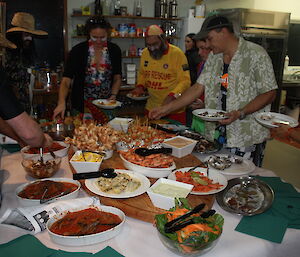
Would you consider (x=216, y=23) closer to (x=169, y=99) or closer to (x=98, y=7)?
(x=169, y=99)

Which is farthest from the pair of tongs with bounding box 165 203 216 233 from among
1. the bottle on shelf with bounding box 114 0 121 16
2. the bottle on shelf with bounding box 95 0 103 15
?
the bottle on shelf with bounding box 114 0 121 16

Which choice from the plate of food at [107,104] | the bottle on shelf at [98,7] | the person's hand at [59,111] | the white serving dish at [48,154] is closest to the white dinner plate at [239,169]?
the white serving dish at [48,154]

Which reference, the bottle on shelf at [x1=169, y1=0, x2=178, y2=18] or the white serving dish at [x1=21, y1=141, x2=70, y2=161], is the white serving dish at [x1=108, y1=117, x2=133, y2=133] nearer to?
the white serving dish at [x1=21, y1=141, x2=70, y2=161]

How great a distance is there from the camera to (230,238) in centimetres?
143

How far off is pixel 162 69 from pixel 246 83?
4.49 feet

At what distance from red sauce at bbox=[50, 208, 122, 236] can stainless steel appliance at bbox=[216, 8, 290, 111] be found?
18.2ft

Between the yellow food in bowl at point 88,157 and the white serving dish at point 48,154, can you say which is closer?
the yellow food in bowl at point 88,157

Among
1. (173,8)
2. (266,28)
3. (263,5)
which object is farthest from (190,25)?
(263,5)

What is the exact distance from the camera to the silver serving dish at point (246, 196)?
1.63 meters

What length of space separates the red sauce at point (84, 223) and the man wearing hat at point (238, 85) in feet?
4.50

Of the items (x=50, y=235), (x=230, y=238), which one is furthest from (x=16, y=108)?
(x=230, y=238)

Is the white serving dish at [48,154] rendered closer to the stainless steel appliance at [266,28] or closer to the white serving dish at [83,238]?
the white serving dish at [83,238]

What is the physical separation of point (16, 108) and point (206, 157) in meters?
1.31

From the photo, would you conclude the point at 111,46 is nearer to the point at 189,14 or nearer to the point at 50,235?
the point at 50,235
